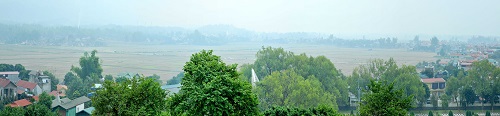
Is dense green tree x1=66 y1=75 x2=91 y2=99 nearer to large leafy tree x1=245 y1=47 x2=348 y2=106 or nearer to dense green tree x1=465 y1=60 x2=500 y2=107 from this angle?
large leafy tree x1=245 y1=47 x2=348 y2=106

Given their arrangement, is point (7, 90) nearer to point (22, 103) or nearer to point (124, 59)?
point (22, 103)

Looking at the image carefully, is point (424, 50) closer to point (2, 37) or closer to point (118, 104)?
point (2, 37)

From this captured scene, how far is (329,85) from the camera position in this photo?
16484 mm

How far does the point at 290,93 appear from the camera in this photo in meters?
14.1

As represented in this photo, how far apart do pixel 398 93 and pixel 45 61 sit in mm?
32635

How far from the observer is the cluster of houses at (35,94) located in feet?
45.8

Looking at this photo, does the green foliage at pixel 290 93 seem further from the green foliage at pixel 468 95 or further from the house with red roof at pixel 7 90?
the house with red roof at pixel 7 90

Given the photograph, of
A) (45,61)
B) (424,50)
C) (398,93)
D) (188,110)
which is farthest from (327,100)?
(424,50)

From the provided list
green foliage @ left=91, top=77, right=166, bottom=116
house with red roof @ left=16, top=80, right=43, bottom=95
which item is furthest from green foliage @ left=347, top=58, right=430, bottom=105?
house with red roof @ left=16, top=80, right=43, bottom=95

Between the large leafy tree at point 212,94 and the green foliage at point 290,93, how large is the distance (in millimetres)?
6635

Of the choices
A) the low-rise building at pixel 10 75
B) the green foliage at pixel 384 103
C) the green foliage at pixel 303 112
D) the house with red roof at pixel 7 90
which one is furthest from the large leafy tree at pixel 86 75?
the green foliage at pixel 384 103

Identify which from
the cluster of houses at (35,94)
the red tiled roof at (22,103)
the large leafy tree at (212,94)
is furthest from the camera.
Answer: the red tiled roof at (22,103)

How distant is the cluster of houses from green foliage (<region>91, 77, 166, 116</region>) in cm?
533

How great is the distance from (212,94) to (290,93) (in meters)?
8.08
